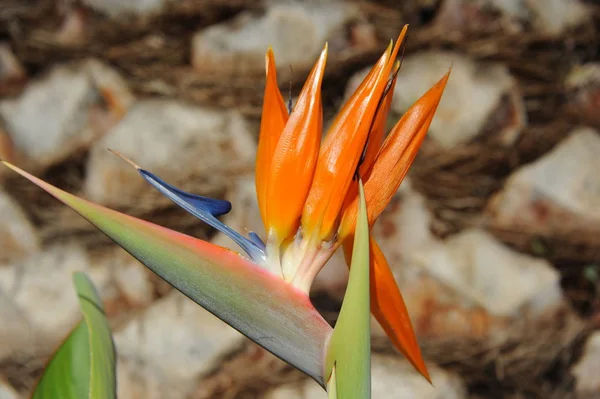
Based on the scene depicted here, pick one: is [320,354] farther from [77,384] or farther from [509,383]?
[509,383]

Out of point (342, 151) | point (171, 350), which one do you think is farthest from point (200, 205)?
point (171, 350)

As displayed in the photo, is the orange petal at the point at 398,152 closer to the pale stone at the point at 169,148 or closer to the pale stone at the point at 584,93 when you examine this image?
the pale stone at the point at 169,148

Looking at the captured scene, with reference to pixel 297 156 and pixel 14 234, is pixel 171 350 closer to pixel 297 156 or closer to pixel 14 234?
pixel 14 234

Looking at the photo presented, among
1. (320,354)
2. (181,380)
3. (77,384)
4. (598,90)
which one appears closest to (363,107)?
(320,354)

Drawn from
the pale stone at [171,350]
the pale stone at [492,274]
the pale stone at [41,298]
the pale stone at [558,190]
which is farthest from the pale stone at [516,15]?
the pale stone at [41,298]

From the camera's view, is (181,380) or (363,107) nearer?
(363,107)
